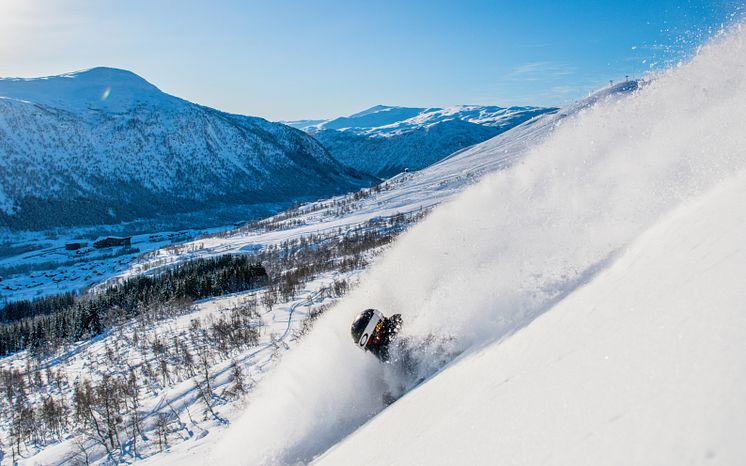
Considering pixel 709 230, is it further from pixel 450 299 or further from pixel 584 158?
pixel 584 158

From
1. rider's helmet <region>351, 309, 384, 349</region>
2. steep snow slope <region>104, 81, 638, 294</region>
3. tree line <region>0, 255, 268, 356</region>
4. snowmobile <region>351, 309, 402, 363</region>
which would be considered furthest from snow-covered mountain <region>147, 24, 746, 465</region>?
steep snow slope <region>104, 81, 638, 294</region>

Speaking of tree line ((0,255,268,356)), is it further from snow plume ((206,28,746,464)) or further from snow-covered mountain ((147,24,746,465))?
snow-covered mountain ((147,24,746,465))

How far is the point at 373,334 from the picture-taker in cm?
1450

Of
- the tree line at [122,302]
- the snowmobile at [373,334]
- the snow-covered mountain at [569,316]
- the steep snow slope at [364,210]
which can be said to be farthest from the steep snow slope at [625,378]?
the steep snow slope at [364,210]

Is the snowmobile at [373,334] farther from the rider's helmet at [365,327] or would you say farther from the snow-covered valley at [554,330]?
the snow-covered valley at [554,330]

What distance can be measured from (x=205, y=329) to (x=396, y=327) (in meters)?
51.2

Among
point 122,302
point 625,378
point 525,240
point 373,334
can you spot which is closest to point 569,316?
point 625,378

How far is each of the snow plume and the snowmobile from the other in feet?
2.46

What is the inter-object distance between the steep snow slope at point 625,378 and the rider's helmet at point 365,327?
4942 mm

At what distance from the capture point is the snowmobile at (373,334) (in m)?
14.4

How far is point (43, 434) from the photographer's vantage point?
41.4m

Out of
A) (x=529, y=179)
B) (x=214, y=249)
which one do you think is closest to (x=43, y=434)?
(x=529, y=179)

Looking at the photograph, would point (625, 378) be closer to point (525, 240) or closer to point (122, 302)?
point (525, 240)

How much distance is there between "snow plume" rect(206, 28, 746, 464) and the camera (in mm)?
12859
